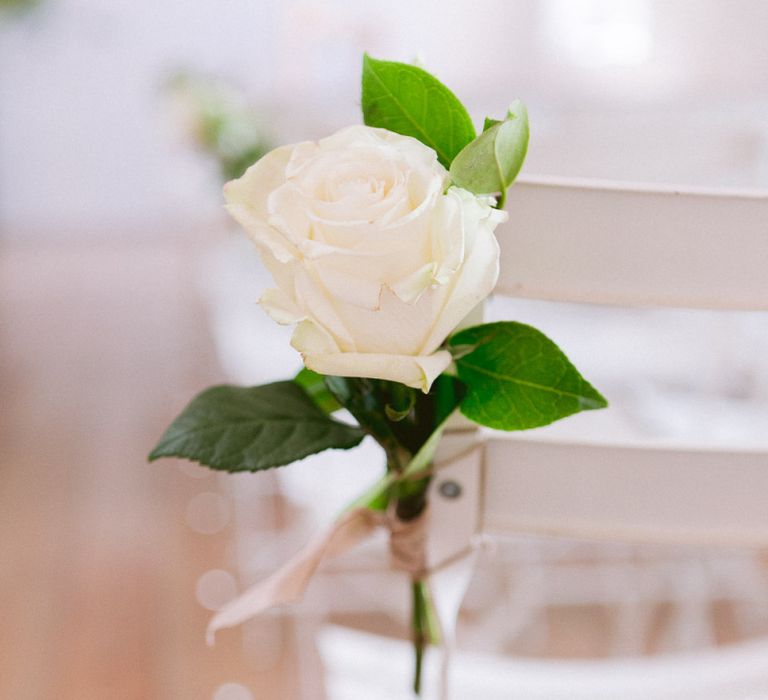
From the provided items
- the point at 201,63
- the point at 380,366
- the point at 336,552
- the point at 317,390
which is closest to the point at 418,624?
the point at 336,552

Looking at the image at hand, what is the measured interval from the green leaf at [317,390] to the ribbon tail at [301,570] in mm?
73

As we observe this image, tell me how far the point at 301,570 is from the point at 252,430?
12 cm

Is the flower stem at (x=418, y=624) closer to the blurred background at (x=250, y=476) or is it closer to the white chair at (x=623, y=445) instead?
the white chair at (x=623, y=445)

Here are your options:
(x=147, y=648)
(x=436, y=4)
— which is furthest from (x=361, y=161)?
(x=436, y=4)

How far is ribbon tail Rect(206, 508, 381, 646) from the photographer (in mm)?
542

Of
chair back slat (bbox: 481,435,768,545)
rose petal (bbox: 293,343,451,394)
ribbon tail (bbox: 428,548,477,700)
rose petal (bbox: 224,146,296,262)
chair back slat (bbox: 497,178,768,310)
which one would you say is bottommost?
ribbon tail (bbox: 428,548,477,700)

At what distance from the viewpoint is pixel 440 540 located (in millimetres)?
566

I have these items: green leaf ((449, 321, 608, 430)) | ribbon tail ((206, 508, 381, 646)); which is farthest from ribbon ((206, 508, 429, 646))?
green leaf ((449, 321, 608, 430))

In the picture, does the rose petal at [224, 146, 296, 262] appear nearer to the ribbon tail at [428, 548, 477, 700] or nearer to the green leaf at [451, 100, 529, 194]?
the green leaf at [451, 100, 529, 194]

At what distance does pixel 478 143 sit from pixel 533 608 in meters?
1.51

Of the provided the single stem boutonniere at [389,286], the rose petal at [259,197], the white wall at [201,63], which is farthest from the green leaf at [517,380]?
the white wall at [201,63]

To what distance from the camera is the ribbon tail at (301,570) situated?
1.78ft

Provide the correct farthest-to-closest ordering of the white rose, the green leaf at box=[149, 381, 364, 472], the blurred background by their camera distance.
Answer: the blurred background → the green leaf at box=[149, 381, 364, 472] → the white rose

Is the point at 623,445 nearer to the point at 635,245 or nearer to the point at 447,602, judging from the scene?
the point at 635,245
